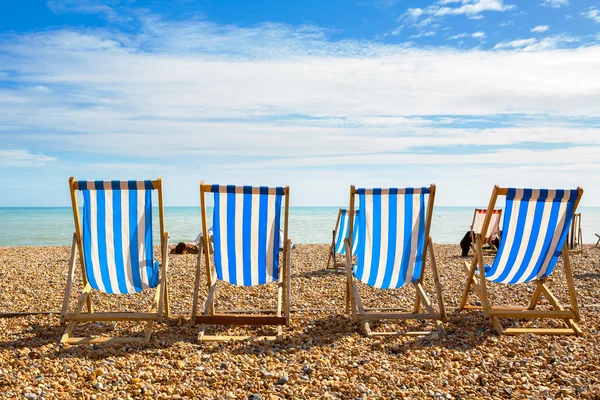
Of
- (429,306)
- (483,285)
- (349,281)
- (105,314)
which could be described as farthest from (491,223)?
(105,314)

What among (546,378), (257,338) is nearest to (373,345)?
(257,338)

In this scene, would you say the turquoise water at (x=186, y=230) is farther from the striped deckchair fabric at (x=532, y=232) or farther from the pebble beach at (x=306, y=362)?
the striped deckchair fabric at (x=532, y=232)

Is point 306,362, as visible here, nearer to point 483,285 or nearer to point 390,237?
point 390,237

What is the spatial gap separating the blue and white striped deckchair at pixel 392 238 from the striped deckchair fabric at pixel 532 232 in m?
0.63

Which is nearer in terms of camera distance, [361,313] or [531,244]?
[361,313]

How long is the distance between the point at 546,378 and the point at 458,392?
64cm

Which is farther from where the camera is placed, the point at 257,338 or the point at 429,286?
the point at 429,286

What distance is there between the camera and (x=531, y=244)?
14.8ft

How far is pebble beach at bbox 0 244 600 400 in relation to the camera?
312cm

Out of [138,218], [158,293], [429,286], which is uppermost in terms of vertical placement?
[138,218]

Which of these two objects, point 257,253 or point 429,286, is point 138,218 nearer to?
point 257,253

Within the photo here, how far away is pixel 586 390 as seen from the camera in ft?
10.3

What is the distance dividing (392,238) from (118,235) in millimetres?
2328

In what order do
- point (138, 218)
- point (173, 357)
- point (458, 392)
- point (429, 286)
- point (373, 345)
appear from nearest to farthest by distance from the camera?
point (458, 392)
point (173, 357)
point (373, 345)
point (138, 218)
point (429, 286)
